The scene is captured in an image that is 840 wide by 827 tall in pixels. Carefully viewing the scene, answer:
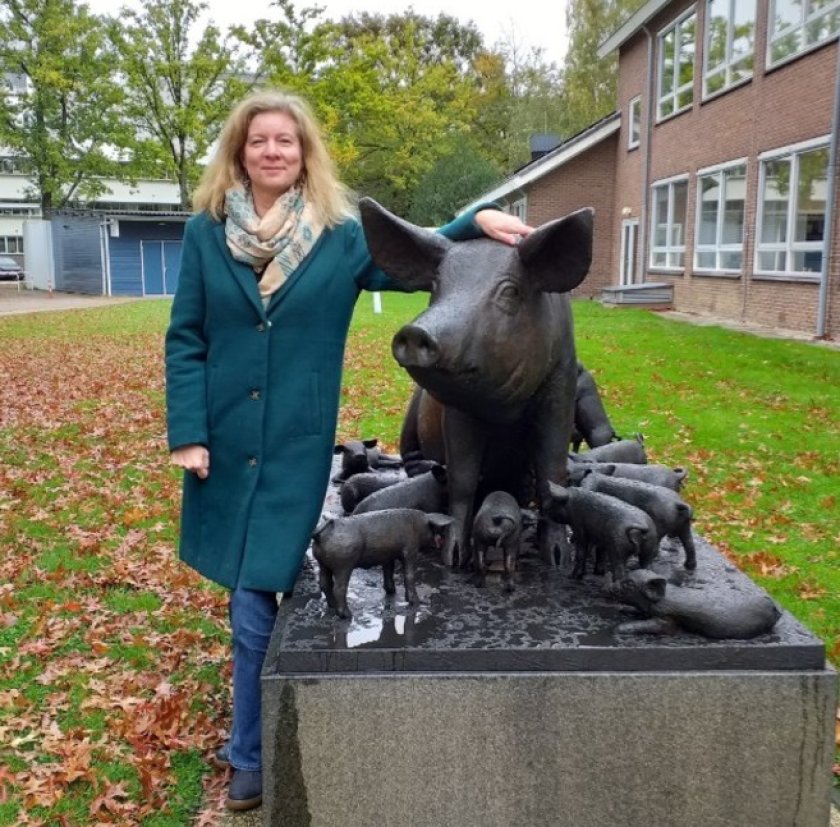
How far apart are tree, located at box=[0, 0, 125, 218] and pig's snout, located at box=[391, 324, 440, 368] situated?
1312 inches

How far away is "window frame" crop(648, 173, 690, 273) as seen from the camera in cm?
2167

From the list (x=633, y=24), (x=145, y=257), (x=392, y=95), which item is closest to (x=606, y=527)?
(x=633, y=24)

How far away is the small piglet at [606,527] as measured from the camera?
2766 mm

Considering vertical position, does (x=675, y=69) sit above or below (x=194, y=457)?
above

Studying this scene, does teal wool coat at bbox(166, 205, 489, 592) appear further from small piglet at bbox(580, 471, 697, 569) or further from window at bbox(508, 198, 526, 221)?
window at bbox(508, 198, 526, 221)

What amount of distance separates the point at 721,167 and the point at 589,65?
84.7 feet

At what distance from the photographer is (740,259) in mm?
18625

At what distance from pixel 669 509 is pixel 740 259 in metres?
16.8

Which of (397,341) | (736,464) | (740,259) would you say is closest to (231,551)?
(397,341)

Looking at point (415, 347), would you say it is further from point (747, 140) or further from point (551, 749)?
point (747, 140)

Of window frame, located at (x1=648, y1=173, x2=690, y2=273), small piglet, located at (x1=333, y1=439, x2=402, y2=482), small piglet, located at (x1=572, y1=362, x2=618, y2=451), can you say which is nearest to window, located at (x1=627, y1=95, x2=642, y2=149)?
window frame, located at (x1=648, y1=173, x2=690, y2=273)

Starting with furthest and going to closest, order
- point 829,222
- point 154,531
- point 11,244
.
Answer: point 11,244 → point 829,222 → point 154,531

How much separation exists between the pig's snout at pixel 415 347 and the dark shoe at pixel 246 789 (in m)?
1.65

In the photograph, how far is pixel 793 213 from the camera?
53.0 ft
